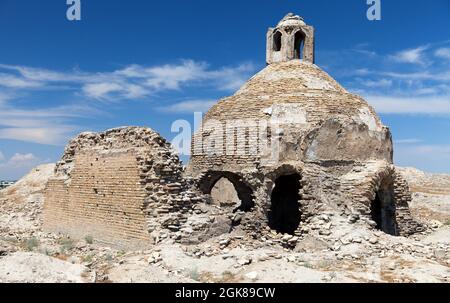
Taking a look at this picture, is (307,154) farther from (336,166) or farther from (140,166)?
(140,166)

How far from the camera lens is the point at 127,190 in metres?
11.9

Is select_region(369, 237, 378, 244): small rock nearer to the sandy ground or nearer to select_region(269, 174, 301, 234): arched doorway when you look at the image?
the sandy ground

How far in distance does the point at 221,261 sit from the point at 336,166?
5.82 metres

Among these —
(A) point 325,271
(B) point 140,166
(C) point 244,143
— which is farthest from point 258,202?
(A) point 325,271

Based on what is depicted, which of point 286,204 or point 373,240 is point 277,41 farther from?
point 373,240

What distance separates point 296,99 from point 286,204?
4108 millimetres

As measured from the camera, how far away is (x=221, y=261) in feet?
32.0

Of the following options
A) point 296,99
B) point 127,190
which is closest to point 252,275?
point 127,190

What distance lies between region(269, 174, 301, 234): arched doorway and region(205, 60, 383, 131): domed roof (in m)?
2.94

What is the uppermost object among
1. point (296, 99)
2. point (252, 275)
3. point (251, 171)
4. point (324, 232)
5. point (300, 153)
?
point (296, 99)

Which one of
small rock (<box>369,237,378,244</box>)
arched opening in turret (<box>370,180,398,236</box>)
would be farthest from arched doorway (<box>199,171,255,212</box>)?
small rock (<box>369,237,378,244</box>)

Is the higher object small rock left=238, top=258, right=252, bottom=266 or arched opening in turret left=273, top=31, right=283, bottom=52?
arched opening in turret left=273, top=31, right=283, bottom=52

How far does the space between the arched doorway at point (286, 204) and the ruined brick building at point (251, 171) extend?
0.04 m

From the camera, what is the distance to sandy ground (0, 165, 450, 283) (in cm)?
823
